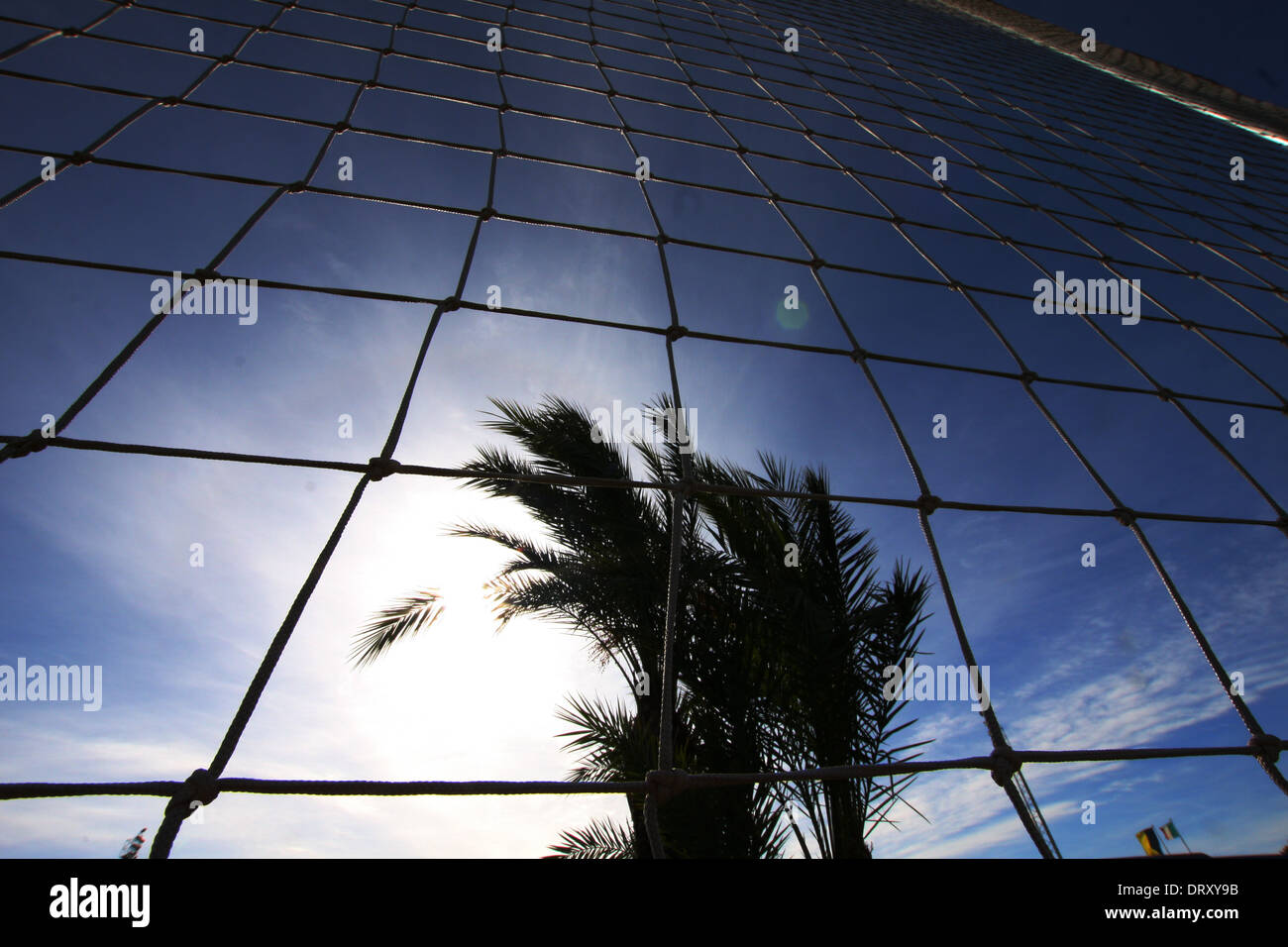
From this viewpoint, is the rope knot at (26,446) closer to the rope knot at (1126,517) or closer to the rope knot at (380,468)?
the rope knot at (380,468)

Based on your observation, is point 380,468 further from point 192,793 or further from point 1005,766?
point 1005,766

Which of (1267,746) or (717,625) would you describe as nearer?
(1267,746)

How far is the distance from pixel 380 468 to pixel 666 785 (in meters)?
0.68

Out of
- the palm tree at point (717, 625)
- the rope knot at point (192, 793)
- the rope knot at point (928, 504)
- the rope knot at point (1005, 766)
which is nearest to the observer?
the rope knot at point (192, 793)

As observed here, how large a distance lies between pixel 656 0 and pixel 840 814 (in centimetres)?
478

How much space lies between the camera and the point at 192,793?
25.0 inches

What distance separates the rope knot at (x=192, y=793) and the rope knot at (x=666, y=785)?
48cm

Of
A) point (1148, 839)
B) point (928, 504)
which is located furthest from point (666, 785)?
point (1148, 839)

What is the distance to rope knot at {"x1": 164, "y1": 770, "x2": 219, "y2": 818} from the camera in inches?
24.7

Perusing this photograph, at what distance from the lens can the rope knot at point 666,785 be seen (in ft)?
2.48

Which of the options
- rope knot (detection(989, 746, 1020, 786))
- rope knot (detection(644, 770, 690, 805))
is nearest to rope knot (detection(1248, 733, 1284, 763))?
rope knot (detection(989, 746, 1020, 786))

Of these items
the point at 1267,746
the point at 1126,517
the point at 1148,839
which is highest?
the point at 1126,517

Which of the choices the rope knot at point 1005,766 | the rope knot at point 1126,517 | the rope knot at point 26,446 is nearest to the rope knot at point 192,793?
the rope knot at point 26,446
